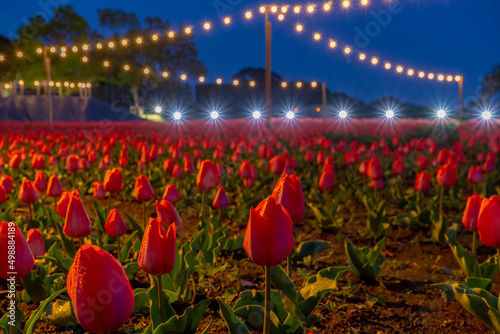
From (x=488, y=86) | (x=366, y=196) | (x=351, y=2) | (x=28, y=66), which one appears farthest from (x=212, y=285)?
(x=488, y=86)

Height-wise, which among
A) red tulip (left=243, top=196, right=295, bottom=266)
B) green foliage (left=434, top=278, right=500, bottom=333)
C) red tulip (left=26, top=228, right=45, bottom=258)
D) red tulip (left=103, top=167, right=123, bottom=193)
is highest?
red tulip (left=243, top=196, right=295, bottom=266)

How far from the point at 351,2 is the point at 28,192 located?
357 inches

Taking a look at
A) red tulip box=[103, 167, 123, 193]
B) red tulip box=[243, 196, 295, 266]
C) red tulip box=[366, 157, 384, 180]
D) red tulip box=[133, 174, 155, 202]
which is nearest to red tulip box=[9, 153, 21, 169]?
red tulip box=[103, 167, 123, 193]

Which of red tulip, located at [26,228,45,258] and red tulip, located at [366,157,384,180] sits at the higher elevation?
red tulip, located at [366,157,384,180]

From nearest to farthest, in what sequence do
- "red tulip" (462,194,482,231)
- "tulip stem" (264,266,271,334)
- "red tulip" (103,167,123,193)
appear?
"tulip stem" (264,266,271,334), "red tulip" (462,194,482,231), "red tulip" (103,167,123,193)

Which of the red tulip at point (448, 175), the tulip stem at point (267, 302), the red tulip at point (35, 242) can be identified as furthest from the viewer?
the red tulip at point (448, 175)

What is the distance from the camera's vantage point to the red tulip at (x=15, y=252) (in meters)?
1.76

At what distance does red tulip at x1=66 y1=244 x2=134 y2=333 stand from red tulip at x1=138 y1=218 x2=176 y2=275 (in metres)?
0.37

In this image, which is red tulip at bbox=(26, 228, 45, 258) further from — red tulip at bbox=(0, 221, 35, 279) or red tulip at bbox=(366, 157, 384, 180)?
red tulip at bbox=(366, 157, 384, 180)

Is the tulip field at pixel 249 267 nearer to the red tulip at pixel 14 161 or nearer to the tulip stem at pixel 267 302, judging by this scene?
the tulip stem at pixel 267 302

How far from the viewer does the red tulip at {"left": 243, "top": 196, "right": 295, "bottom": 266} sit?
1555 millimetres

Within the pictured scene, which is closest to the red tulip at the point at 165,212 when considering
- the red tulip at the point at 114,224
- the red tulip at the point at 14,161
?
the red tulip at the point at 114,224

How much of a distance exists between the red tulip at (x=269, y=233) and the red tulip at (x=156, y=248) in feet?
1.13

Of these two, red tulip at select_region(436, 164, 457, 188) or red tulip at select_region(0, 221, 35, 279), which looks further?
red tulip at select_region(436, 164, 457, 188)
